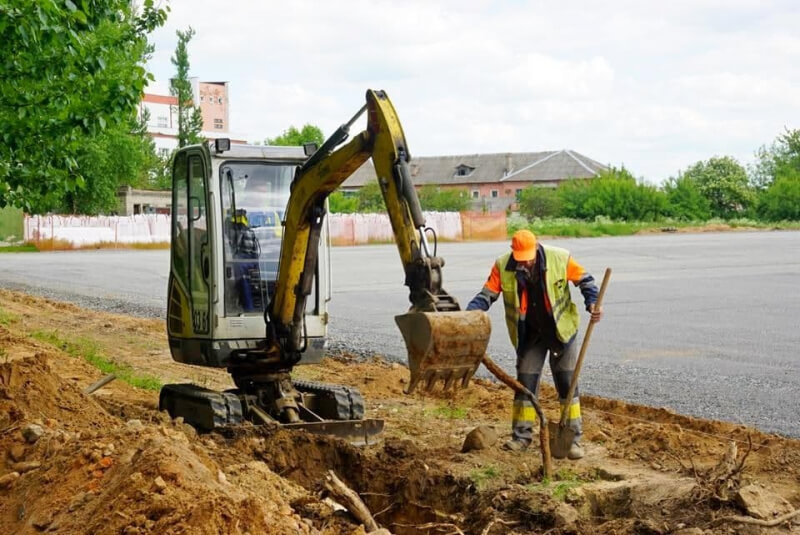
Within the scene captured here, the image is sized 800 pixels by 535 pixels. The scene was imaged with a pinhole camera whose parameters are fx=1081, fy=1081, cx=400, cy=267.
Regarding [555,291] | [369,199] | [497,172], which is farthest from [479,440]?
[497,172]

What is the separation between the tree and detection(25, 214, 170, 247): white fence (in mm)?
28507

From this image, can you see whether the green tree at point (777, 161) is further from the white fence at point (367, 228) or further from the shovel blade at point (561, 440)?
the shovel blade at point (561, 440)

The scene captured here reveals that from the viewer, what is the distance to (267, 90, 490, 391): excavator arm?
6.89 metres

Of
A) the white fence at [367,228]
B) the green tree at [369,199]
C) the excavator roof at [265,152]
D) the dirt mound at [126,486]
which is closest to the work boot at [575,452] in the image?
the dirt mound at [126,486]

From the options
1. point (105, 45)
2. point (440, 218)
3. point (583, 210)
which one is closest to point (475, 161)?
point (583, 210)

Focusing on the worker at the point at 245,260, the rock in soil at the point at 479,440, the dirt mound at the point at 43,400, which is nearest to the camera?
the dirt mound at the point at 43,400

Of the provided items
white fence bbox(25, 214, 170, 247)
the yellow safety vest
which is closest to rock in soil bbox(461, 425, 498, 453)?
the yellow safety vest

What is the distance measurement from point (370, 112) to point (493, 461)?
9.92 ft

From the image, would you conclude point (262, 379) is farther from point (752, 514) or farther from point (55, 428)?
point (752, 514)

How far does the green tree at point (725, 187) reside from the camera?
9031 cm

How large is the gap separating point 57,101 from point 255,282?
3662 mm

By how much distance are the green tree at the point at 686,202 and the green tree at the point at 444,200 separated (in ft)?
54.5

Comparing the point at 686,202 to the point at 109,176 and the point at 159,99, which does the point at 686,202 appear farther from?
the point at 159,99

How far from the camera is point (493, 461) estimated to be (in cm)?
877
